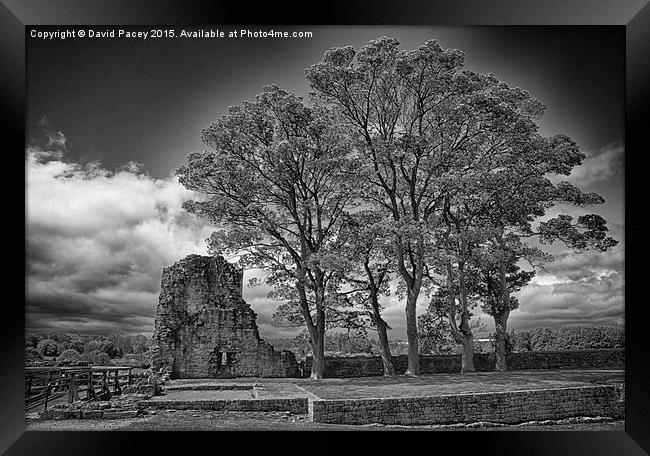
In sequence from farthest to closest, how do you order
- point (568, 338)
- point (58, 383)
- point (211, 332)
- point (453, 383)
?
point (211, 332)
point (453, 383)
point (568, 338)
point (58, 383)

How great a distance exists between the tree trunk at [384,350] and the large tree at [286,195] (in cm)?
103

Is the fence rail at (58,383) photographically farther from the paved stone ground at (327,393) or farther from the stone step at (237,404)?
the stone step at (237,404)

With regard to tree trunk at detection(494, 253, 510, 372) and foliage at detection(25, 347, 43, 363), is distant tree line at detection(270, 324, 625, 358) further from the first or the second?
foliage at detection(25, 347, 43, 363)

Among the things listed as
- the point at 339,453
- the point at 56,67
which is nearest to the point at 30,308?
the point at 56,67

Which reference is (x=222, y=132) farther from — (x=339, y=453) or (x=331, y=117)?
(x=339, y=453)

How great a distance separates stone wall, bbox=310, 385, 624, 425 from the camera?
8250mm

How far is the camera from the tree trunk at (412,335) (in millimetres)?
9875

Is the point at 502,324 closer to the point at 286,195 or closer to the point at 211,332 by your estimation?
the point at 286,195

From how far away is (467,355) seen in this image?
414 inches

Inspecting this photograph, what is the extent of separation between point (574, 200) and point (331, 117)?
173 inches
